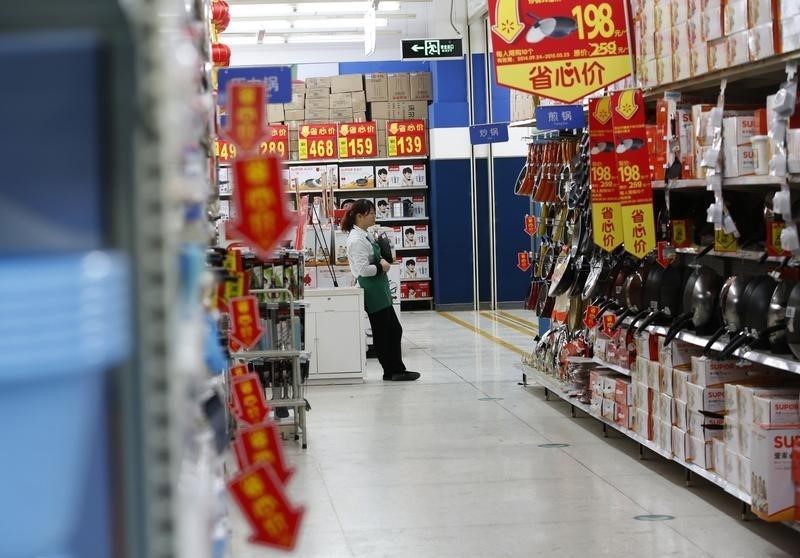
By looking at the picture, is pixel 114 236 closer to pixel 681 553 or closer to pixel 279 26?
pixel 681 553

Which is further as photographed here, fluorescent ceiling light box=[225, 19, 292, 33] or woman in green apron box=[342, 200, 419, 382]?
fluorescent ceiling light box=[225, 19, 292, 33]

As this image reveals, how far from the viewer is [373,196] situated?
1692 centimetres

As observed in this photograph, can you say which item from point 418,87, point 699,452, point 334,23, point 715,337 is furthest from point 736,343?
point 334,23

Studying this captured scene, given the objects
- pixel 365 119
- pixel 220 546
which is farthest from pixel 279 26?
pixel 220 546

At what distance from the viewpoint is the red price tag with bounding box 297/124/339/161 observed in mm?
16203

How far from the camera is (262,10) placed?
613 inches

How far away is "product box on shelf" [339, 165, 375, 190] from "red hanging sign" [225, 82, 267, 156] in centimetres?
1480

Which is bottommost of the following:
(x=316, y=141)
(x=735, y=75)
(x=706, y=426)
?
(x=706, y=426)

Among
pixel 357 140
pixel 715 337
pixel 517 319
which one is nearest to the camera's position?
pixel 715 337

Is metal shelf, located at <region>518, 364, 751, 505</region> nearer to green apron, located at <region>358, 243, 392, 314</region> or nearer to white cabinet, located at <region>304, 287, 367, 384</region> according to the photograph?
green apron, located at <region>358, 243, 392, 314</region>

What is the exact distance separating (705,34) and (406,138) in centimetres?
1141

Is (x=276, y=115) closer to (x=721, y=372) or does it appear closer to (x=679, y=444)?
(x=679, y=444)

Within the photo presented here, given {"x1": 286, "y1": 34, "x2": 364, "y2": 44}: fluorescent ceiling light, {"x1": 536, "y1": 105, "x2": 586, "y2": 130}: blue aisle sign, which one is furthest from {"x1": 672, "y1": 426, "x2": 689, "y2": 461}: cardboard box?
{"x1": 286, "y1": 34, "x2": 364, "y2": 44}: fluorescent ceiling light

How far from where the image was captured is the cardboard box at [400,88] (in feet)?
54.2
